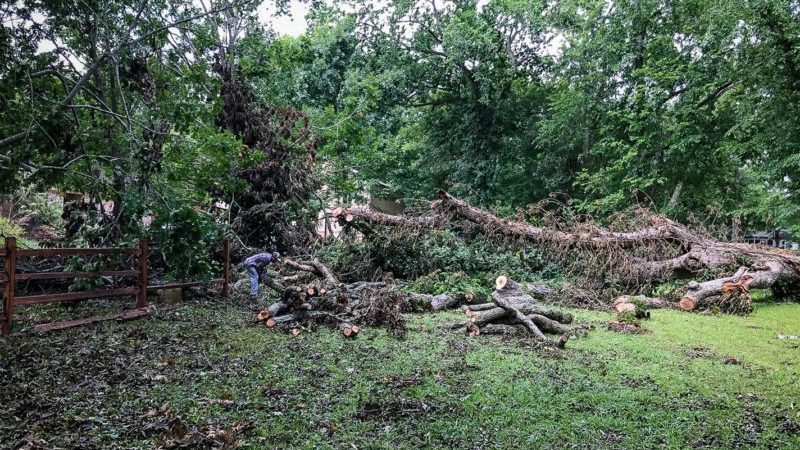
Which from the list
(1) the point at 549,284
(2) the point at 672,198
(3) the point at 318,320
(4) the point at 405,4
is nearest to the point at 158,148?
(3) the point at 318,320

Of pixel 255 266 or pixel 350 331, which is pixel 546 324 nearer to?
pixel 350 331

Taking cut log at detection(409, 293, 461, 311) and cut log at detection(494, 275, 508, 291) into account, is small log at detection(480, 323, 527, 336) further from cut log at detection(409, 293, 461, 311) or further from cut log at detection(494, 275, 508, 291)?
cut log at detection(494, 275, 508, 291)

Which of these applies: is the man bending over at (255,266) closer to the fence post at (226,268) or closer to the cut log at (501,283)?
the fence post at (226,268)

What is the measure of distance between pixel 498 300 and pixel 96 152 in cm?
A: 655

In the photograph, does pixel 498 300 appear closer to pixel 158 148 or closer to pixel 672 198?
pixel 158 148

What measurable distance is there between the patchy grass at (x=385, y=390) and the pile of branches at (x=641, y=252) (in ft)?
9.98

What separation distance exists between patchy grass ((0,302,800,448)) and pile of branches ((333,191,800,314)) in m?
3.04

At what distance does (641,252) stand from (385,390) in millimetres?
8297

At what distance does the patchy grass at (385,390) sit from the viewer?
119 inches

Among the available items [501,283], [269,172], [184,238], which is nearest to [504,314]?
[501,283]

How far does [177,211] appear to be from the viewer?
7.24 m

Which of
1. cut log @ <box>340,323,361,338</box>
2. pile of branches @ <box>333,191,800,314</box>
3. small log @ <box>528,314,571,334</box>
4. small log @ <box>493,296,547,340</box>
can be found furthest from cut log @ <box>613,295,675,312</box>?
cut log @ <box>340,323,361,338</box>

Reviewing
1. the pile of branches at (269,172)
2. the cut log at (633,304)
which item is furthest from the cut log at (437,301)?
the pile of branches at (269,172)

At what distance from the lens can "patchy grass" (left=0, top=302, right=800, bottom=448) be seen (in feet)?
9.96
